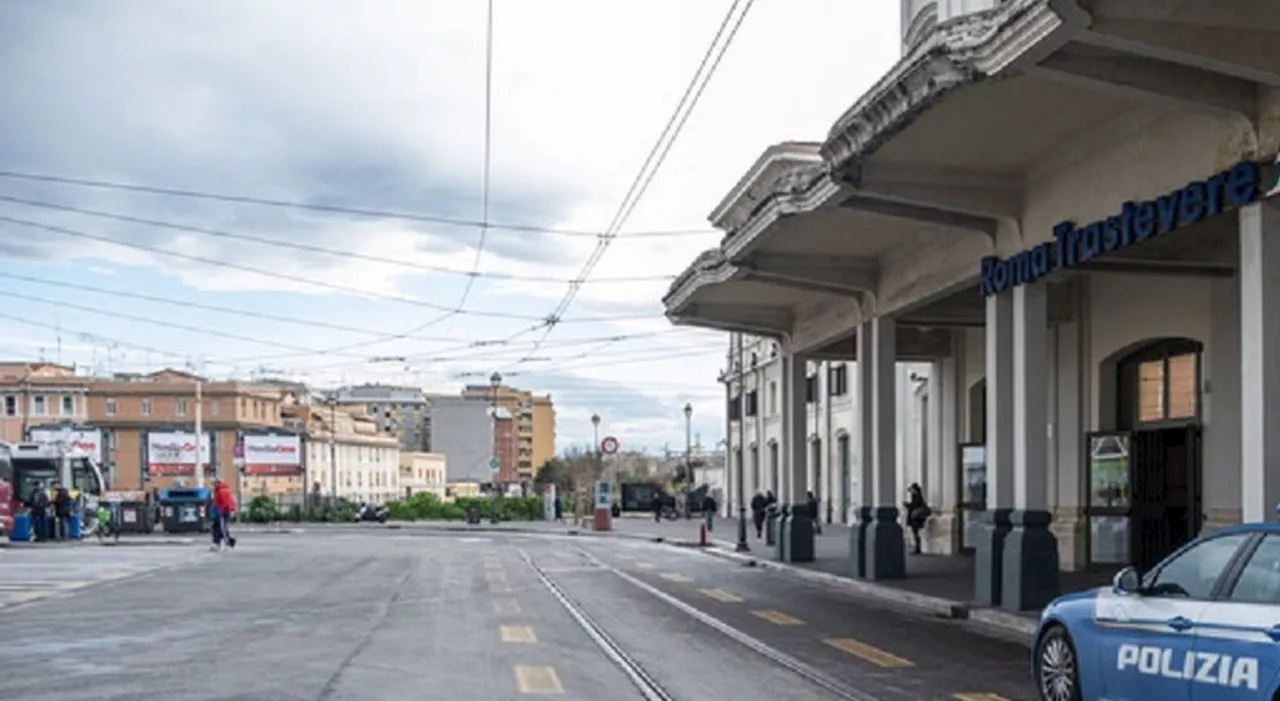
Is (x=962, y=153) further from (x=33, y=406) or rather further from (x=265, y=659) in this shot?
(x=33, y=406)

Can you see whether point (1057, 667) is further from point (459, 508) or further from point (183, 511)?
point (459, 508)

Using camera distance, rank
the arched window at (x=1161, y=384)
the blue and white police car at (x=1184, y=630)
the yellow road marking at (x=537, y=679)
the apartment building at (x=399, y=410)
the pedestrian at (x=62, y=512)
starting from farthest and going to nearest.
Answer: the apartment building at (x=399, y=410), the pedestrian at (x=62, y=512), the arched window at (x=1161, y=384), the yellow road marking at (x=537, y=679), the blue and white police car at (x=1184, y=630)

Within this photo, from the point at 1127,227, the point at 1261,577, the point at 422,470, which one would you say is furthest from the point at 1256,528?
the point at 422,470

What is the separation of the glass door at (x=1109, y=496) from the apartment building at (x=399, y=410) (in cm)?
12019

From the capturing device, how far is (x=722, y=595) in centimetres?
2188

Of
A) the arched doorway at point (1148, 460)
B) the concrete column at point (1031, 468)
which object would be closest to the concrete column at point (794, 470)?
the arched doorway at point (1148, 460)

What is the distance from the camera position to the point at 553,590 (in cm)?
2238

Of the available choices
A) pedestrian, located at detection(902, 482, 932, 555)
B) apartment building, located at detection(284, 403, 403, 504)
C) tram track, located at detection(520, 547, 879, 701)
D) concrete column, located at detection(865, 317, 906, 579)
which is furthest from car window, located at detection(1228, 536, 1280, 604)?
apartment building, located at detection(284, 403, 403, 504)

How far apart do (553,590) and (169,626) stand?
23.4 ft

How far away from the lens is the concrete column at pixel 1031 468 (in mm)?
18094

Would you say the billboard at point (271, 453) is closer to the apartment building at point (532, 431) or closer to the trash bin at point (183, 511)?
the trash bin at point (183, 511)

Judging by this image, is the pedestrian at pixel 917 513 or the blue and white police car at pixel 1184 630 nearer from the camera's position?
the blue and white police car at pixel 1184 630

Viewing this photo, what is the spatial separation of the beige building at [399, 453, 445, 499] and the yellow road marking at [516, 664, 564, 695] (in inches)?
4537

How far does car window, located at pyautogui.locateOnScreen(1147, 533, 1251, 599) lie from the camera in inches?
338
